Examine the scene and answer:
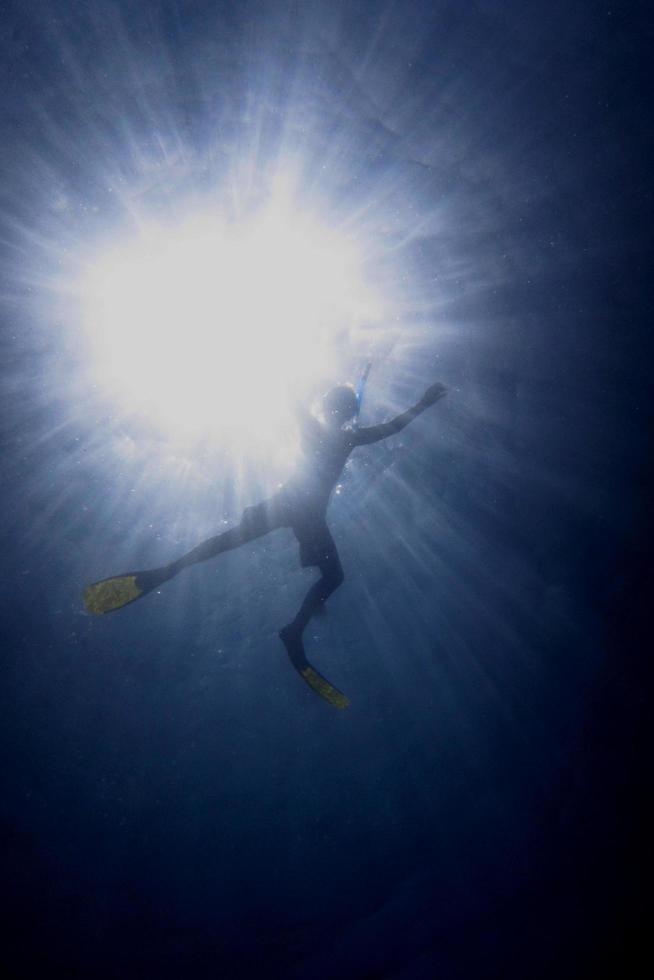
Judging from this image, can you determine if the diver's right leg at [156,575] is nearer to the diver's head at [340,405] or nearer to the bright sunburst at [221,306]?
the diver's head at [340,405]

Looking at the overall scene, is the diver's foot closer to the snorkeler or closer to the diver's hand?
the snorkeler


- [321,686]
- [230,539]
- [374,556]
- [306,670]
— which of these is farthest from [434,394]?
[374,556]

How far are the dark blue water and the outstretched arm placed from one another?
4129 millimetres

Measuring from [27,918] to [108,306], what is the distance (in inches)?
491

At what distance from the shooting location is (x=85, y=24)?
6355 millimetres

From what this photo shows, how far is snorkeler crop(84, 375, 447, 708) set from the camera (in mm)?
5117

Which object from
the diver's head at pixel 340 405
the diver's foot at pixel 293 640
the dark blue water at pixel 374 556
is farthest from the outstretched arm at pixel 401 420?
the dark blue water at pixel 374 556

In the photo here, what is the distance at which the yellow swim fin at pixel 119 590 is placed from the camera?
455 centimetres

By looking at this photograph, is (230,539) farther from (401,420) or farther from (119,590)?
(401,420)

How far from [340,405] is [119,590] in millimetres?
3036

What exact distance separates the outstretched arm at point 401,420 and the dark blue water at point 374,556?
163 inches

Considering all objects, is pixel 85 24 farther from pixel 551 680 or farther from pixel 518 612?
pixel 551 680

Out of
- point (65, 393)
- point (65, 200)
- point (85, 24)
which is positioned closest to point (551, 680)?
point (65, 393)

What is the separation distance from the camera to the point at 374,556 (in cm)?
1147
